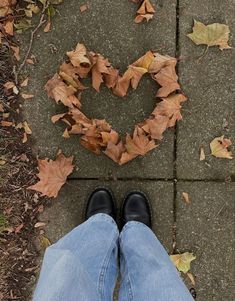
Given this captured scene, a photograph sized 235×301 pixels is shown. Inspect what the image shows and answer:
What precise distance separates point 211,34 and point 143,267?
128 cm

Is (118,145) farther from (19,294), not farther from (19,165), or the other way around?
(19,294)

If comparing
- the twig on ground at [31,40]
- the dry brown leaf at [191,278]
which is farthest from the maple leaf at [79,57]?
the dry brown leaf at [191,278]

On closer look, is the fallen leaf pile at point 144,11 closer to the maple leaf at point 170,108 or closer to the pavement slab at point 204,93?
the pavement slab at point 204,93

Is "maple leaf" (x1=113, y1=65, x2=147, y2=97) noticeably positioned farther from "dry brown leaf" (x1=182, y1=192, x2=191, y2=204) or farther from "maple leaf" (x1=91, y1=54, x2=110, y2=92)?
"dry brown leaf" (x1=182, y1=192, x2=191, y2=204)

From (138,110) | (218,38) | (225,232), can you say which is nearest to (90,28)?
(138,110)

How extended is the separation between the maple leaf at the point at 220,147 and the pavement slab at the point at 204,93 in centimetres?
2

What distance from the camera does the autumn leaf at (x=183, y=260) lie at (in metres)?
2.67

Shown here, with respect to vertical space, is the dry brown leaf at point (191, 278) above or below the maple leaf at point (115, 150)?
below

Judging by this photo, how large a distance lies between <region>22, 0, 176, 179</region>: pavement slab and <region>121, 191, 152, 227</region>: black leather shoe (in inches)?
4.7

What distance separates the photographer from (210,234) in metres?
2.67

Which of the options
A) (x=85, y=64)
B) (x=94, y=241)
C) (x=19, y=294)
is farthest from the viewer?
(x=19, y=294)

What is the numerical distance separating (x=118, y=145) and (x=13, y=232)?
0.76m

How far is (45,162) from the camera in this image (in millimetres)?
2627

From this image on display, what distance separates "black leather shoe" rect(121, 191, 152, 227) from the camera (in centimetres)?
262
